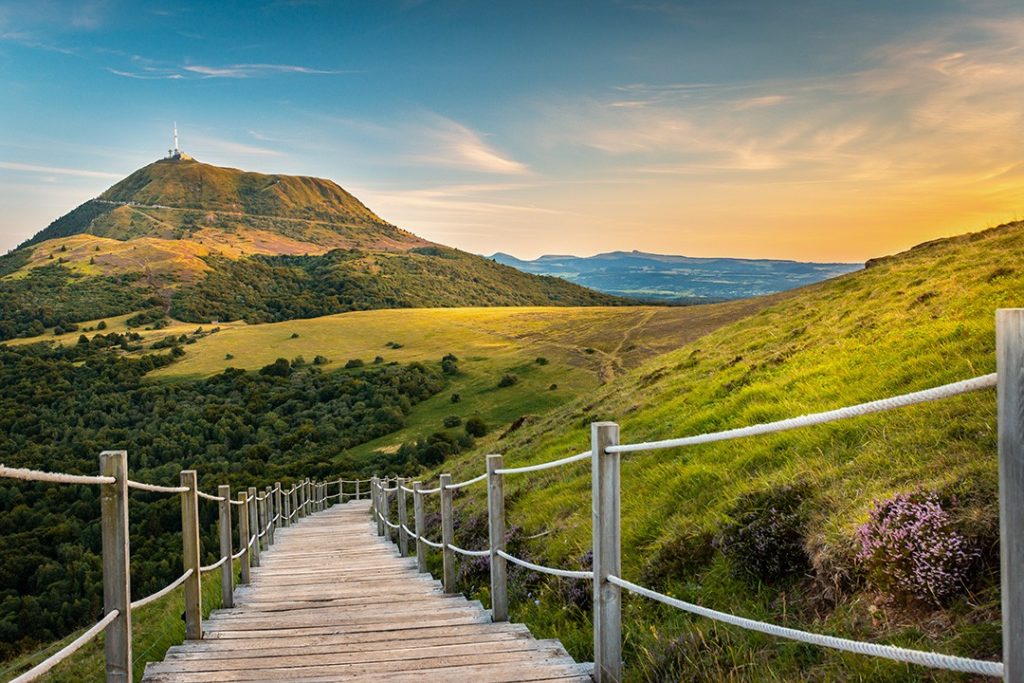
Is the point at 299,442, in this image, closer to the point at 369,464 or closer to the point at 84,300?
the point at 369,464

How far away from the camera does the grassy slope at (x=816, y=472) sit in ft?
13.3

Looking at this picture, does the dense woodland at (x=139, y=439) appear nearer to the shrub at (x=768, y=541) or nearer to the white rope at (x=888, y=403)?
the shrub at (x=768, y=541)

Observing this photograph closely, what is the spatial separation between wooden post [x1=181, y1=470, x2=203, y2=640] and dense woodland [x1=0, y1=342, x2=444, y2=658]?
35950mm

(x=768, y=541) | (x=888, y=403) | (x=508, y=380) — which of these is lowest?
(x=508, y=380)

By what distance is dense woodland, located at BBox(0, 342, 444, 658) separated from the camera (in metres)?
43.4

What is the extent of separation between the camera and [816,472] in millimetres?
6367

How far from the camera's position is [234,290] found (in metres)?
180

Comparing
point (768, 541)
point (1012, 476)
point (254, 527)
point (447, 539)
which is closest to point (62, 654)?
point (1012, 476)

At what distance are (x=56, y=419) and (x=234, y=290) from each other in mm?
82288

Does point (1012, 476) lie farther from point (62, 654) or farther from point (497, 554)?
point (497, 554)

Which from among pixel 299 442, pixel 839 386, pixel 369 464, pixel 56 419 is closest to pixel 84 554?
pixel 369 464

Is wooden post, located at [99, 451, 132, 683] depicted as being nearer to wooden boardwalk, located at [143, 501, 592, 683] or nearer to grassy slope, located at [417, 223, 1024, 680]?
wooden boardwalk, located at [143, 501, 592, 683]

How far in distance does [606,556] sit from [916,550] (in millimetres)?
1555

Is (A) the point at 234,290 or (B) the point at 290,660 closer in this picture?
(B) the point at 290,660
